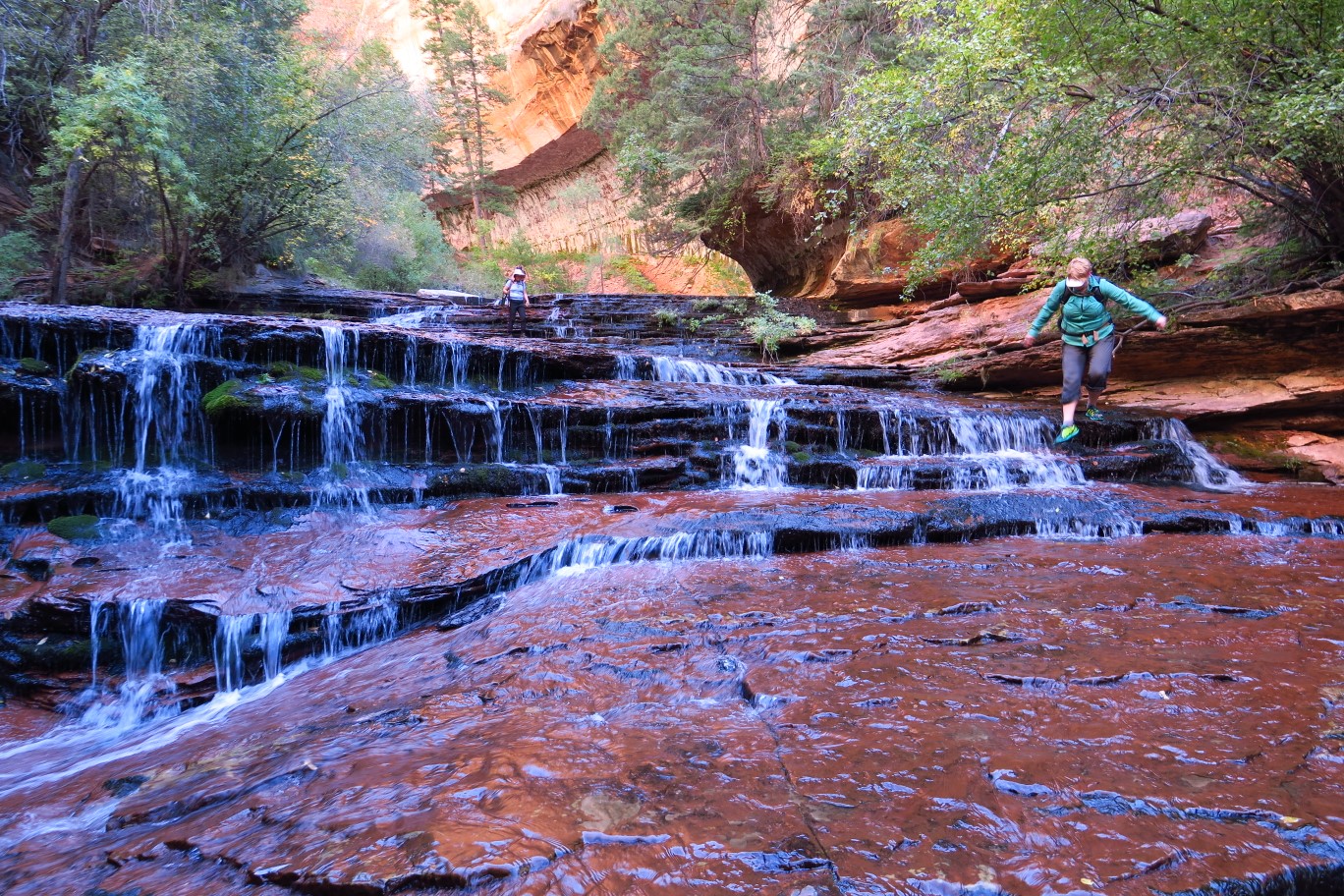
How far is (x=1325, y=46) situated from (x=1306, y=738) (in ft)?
27.7

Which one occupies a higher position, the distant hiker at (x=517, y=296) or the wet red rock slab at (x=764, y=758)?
the distant hiker at (x=517, y=296)

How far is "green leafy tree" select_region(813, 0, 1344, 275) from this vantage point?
696 centimetres

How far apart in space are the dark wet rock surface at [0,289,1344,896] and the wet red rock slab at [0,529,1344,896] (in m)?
0.02

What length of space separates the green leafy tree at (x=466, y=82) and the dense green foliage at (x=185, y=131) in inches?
736

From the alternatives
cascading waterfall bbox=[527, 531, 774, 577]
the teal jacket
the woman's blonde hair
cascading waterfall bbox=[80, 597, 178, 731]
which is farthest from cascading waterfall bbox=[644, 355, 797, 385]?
cascading waterfall bbox=[80, 597, 178, 731]

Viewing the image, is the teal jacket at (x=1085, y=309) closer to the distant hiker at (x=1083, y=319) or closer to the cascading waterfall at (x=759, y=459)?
the distant hiker at (x=1083, y=319)

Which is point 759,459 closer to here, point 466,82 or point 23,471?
point 23,471

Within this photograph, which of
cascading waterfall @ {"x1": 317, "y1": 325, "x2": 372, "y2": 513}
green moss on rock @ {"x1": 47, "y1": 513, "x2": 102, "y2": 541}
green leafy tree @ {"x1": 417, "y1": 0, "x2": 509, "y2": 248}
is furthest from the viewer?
green leafy tree @ {"x1": 417, "y1": 0, "x2": 509, "y2": 248}

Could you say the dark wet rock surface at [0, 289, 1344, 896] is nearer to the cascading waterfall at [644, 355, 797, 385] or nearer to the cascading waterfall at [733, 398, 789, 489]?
the cascading waterfall at [733, 398, 789, 489]

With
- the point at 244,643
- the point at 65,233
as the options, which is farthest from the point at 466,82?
the point at 244,643

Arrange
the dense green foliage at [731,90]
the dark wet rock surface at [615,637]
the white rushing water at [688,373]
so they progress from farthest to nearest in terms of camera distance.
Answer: the dense green foliage at [731,90] < the white rushing water at [688,373] < the dark wet rock surface at [615,637]

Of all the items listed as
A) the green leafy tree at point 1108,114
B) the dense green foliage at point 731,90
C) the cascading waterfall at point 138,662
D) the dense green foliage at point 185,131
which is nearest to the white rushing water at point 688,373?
the green leafy tree at point 1108,114

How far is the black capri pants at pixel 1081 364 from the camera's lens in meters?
7.15

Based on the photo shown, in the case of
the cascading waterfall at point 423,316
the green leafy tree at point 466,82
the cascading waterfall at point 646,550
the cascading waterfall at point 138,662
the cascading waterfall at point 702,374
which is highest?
the green leafy tree at point 466,82
